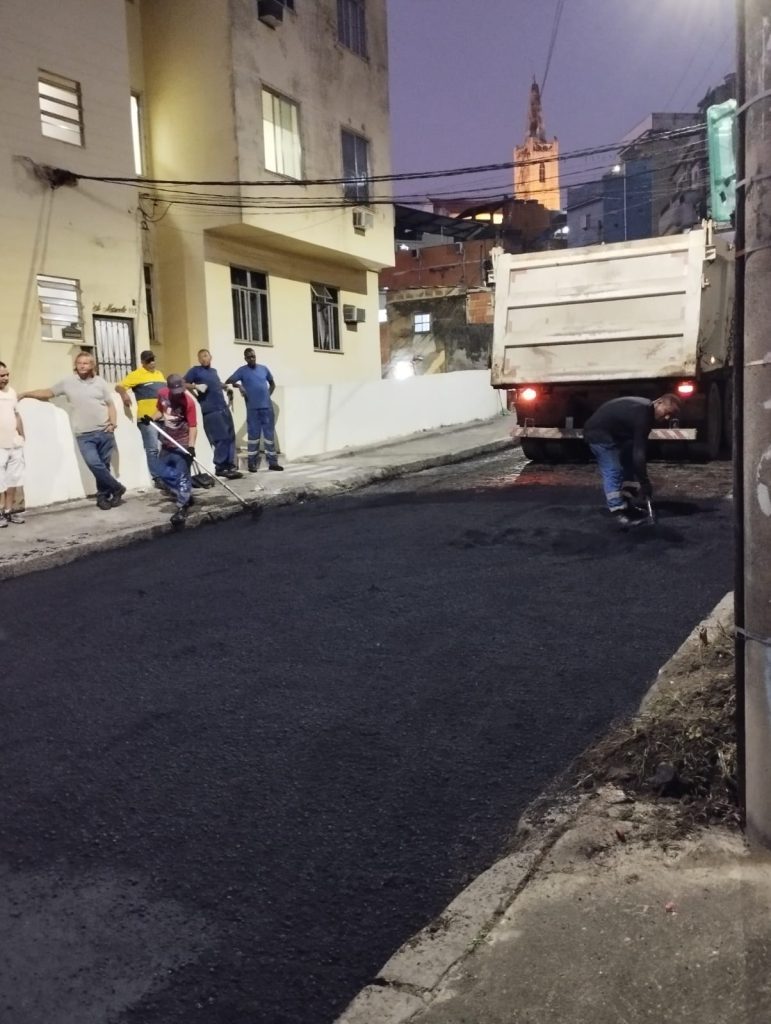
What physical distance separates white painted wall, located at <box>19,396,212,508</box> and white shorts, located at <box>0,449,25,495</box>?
2.93ft

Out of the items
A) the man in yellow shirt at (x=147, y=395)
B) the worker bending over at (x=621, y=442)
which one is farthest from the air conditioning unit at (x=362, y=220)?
the worker bending over at (x=621, y=442)

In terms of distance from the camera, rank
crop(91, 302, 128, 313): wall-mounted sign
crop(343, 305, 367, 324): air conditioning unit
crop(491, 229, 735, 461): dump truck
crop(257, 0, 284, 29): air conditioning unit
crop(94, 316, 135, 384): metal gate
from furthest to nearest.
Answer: crop(343, 305, 367, 324): air conditioning unit < crop(257, 0, 284, 29): air conditioning unit < crop(94, 316, 135, 384): metal gate < crop(91, 302, 128, 313): wall-mounted sign < crop(491, 229, 735, 461): dump truck

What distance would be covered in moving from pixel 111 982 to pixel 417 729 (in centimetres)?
184

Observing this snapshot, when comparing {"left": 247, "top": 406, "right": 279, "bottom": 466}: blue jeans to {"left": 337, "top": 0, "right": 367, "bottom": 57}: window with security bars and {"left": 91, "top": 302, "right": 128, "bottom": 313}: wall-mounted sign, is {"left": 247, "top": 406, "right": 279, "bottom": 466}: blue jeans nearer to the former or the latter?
{"left": 91, "top": 302, "right": 128, "bottom": 313}: wall-mounted sign

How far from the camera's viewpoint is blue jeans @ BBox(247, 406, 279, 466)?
13258mm

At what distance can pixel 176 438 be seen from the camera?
10.7 meters

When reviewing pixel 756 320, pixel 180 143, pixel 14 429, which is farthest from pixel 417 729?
pixel 180 143

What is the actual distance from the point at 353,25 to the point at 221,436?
38.7ft

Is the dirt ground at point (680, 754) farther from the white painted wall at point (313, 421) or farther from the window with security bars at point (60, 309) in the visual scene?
the window with security bars at point (60, 309)

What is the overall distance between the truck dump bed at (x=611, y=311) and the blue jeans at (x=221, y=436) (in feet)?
12.6

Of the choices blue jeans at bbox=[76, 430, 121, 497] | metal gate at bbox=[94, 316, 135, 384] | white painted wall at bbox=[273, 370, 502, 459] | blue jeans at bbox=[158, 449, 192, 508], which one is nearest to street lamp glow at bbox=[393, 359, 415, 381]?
white painted wall at bbox=[273, 370, 502, 459]

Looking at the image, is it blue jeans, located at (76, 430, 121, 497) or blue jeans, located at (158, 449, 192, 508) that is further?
blue jeans, located at (76, 430, 121, 497)

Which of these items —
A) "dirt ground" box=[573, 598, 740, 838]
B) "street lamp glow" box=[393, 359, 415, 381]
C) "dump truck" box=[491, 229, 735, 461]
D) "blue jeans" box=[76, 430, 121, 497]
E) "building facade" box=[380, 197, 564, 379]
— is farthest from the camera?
"building facade" box=[380, 197, 564, 379]

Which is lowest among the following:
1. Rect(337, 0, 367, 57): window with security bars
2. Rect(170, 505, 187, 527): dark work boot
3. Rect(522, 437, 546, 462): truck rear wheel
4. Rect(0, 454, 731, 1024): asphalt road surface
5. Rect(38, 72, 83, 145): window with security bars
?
Rect(0, 454, 731, 1024): asphalt road surface
